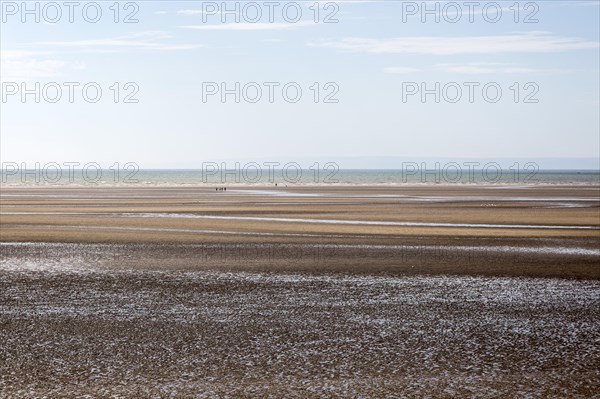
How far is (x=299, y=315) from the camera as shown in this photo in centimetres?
1469

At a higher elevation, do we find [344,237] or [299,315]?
[344,237]

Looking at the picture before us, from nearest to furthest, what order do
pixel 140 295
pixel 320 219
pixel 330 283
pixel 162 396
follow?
1. pixel 162 396
2. pixel 140 295
3. pixel 330 283
4. pixel 320 219

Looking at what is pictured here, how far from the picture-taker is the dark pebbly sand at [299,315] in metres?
10.6

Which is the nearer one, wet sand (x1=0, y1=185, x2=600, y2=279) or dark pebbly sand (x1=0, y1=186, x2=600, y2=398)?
dark pebbly sand (x1=0, y1=186, x2=600, y2=398)

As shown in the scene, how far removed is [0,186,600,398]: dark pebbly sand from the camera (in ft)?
34.8

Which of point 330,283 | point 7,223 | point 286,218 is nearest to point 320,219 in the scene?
point 286,218

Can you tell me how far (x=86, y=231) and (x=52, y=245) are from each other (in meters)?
5.12

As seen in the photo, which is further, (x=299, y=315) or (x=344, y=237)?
(x=344, y=237)

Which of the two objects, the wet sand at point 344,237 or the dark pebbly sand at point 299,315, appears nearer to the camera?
the dark pebbly sand at point 299,315

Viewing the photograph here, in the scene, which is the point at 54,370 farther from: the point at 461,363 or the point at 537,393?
the point at 537,393

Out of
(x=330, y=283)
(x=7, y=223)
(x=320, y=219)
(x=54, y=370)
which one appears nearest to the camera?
(x=54, y=370)

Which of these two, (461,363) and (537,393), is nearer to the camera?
(537,393)

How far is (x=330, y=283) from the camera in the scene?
18.3 meters

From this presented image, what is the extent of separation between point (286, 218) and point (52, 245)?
567 inches
